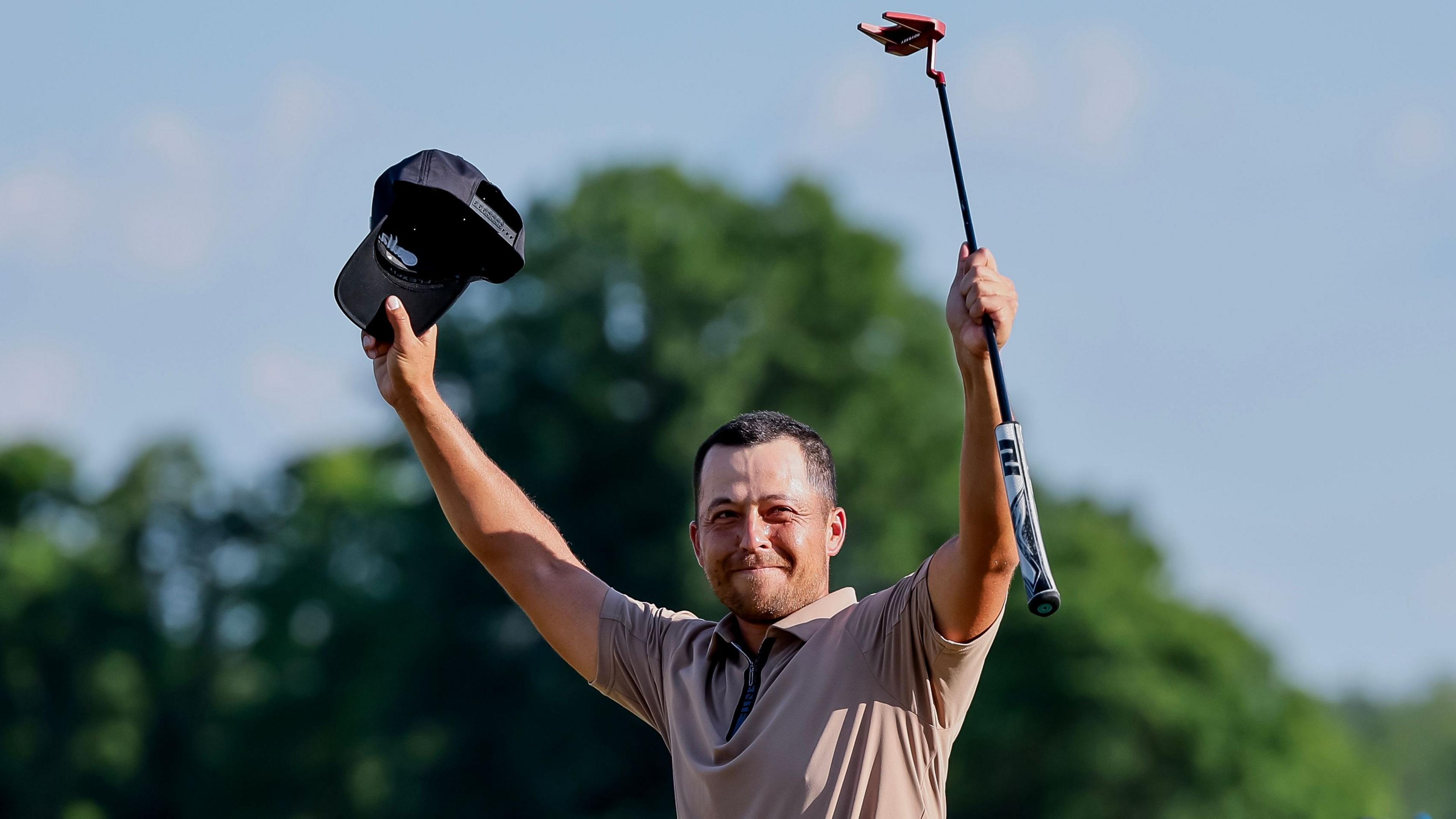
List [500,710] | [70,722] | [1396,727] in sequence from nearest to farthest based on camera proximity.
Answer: [500,710]
[70,722]
[1396,727]

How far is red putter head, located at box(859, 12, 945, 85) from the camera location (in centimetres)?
539

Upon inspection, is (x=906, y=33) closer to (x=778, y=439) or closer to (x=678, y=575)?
(x=778, y=439)

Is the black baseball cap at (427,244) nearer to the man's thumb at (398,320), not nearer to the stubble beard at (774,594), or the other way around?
the man's thumb at (398,320)

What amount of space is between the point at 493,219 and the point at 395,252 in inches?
14.0

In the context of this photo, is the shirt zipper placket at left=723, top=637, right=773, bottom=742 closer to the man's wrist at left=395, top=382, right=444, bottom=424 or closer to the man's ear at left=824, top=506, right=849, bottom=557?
the man's ear at left=824, top=506, right=849, bottom=557

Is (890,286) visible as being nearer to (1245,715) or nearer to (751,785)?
(1245,715)

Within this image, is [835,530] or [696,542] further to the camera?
→ [835,530]

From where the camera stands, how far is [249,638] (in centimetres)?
4778

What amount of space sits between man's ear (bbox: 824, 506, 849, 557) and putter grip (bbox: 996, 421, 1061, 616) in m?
0.98

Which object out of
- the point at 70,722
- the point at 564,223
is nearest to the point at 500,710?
the point at 564,223

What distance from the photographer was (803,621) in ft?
17.4

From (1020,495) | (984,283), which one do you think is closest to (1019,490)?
(1020,495)

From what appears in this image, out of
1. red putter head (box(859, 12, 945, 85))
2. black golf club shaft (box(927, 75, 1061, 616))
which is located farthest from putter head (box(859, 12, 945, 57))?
black golf club shaft (box(927, 75, 1061, 616))

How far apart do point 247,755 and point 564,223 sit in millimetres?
15125
